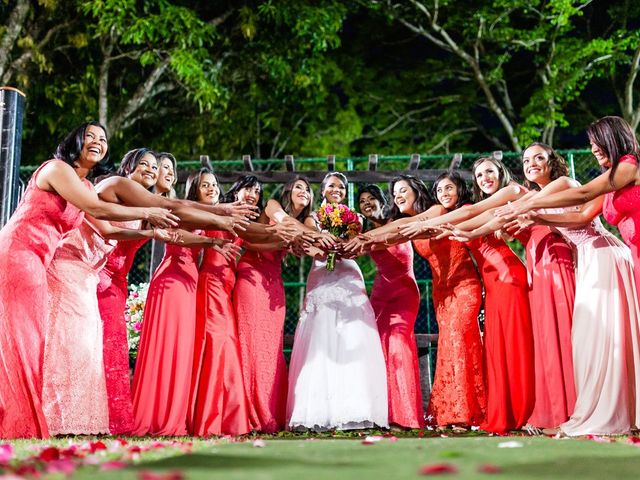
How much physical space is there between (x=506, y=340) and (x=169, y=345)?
2.69 meters

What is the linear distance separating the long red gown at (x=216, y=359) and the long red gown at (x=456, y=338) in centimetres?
163

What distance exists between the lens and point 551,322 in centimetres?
578

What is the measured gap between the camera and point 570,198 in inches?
222

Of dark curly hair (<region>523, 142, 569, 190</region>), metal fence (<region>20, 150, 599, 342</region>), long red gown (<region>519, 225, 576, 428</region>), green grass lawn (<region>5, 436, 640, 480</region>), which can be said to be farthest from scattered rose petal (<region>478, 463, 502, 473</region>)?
metal fence (<region>20, 150, 599, 342</region>)

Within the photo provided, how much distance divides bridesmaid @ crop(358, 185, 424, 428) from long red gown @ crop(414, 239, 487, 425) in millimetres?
185

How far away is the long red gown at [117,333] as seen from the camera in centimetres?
572

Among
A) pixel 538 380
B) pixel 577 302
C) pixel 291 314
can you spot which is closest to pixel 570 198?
pixel 577 302

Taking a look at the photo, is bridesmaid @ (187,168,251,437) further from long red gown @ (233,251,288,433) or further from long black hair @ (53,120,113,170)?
long black hair @ (53,120,113,170)

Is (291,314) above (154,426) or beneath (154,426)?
above

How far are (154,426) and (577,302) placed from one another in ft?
11.1

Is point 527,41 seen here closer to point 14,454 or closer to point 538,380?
point 538,380

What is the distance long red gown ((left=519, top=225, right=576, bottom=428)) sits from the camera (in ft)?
18.4

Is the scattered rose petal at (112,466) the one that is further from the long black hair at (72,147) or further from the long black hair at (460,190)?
the long black hair at (460,190)

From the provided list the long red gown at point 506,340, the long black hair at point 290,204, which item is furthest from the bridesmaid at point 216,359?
the long red gown at point 506,340
